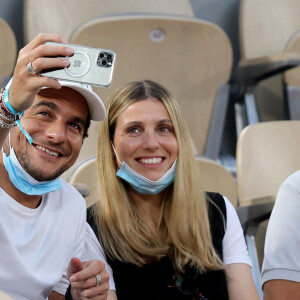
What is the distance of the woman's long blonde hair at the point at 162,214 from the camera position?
1.38 metres

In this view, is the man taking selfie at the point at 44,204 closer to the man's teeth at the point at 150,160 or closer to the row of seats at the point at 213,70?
the man's teeth at the point at 150,160

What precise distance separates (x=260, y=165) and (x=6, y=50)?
847mm

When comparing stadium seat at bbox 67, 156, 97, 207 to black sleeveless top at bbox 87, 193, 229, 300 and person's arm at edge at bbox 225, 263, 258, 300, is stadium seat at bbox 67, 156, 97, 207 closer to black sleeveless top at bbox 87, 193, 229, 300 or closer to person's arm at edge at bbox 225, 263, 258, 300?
black sleeveless top at bbox 87, 193, 229, 300

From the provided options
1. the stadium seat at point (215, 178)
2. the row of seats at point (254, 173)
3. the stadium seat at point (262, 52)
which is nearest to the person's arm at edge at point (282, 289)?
the row of seats at point (254, 173)

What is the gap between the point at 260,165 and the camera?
193 cm

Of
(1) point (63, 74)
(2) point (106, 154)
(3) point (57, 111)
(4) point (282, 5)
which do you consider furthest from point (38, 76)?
(4) point (282, 5)

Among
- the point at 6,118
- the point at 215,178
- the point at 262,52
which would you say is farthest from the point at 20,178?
the point at 262,52

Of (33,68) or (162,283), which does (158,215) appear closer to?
(162,283)

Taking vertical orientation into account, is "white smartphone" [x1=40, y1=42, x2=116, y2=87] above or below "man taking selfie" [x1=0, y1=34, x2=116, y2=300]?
above

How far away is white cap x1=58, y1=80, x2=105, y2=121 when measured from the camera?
44.8 inches

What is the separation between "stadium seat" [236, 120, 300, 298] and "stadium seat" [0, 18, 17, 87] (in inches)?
29.2

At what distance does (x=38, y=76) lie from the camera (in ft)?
2.86

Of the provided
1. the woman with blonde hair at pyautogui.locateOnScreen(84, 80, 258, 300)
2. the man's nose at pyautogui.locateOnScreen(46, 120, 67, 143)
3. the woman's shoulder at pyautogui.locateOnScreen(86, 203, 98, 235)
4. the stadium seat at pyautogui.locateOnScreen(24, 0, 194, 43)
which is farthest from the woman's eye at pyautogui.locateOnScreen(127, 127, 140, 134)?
the stadium seat at pyautogui.locateOnScreen(24, 0, 194, 43)

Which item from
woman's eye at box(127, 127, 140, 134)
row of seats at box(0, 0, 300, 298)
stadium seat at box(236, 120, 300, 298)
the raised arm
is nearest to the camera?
the raised arm
